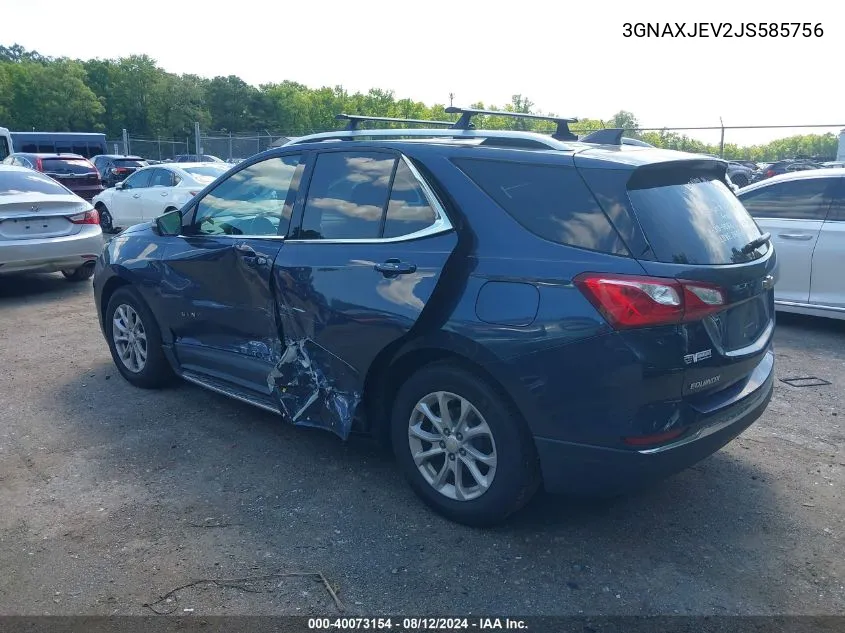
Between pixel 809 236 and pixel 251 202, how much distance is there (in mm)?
5395

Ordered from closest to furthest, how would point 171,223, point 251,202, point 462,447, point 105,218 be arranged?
point 462,447 → point 251,202 → point 171,223 → point 105,218

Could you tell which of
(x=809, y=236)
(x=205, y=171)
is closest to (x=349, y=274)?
(x=809, y=236)

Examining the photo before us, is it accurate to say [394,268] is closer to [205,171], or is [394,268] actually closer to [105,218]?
[205,171]

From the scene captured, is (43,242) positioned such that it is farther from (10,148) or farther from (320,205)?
(10,148)

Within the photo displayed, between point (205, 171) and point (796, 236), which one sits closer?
point (796, 236)

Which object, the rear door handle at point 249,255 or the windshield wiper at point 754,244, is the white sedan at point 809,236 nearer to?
the windshield wiper at point 754,244

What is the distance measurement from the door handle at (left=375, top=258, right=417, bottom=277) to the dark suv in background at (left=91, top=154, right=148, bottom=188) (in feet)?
83.8

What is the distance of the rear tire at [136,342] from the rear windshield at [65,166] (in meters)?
16.9

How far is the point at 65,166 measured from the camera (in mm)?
20750

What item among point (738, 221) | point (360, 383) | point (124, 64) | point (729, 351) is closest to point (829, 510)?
point (729, 351)

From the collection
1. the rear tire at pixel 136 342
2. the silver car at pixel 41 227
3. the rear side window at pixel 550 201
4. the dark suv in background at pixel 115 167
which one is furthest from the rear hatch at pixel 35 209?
the dark suv in background at pixel 115 167

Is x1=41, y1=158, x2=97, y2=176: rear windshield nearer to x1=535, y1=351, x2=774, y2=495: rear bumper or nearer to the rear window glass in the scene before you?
the rear window glass

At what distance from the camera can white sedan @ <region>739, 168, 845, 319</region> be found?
7.08 m

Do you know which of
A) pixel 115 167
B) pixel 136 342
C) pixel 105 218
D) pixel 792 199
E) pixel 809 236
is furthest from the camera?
pixel 115 167
